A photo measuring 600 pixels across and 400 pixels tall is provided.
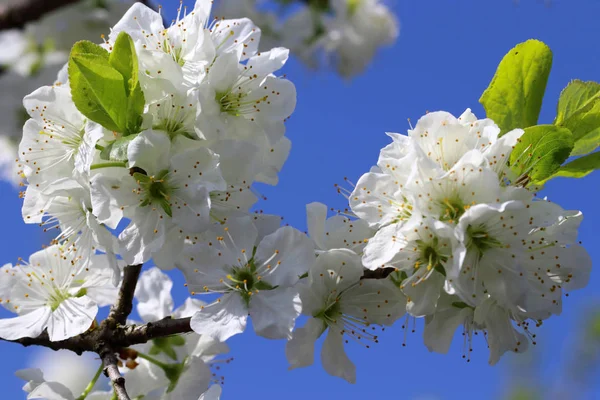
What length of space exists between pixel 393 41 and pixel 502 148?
425 cm

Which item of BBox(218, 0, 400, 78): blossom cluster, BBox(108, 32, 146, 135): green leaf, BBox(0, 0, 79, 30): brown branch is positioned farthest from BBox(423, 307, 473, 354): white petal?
BBox(218, 0, 400, 78): blossom cluster

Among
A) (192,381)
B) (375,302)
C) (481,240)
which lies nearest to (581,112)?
(481,240)

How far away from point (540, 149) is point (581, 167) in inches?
6.4

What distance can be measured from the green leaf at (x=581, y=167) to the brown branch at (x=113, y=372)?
1080mm

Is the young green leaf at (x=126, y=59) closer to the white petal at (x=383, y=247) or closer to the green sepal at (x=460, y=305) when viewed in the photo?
the white petal at (x=383, y=247)

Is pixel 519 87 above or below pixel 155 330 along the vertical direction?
above

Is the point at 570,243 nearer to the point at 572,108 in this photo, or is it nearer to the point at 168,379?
the point at 572,108

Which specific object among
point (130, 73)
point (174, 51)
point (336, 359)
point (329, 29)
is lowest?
point (336, 359)

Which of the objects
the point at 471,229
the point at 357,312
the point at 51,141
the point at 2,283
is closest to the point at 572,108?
the point at 471,229

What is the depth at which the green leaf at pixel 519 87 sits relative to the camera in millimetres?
1592

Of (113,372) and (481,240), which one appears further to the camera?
(113,372)

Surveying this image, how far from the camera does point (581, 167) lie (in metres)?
1.61

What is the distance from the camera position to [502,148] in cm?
145

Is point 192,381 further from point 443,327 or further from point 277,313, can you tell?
point 443,327
